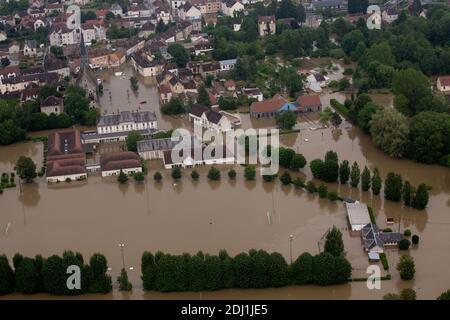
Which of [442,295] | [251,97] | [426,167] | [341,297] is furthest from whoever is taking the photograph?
[251,97]

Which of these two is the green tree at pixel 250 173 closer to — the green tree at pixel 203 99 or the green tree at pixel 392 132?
the green tree at pixel 392 132

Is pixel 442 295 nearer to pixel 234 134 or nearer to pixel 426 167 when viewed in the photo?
pixel 426 167

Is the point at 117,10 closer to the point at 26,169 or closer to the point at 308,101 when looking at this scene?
the point at 308,101

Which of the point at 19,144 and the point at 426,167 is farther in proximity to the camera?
the point at 19,144

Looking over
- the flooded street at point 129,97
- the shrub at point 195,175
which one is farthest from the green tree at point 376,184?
the flooded street at point 129,97

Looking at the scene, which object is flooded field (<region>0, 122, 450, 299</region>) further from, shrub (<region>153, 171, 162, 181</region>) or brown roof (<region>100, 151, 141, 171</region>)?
brown roof (<region>100, 151, 141, 171</region>)

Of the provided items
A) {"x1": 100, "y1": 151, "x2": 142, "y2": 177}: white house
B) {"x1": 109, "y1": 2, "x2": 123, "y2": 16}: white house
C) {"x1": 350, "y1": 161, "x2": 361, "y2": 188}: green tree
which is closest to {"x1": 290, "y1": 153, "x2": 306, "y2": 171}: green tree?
{"x1": 350, "y1": 161, "x2": 361, "y2": 188}: green tree

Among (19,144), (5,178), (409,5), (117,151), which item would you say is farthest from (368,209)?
(409,5)
